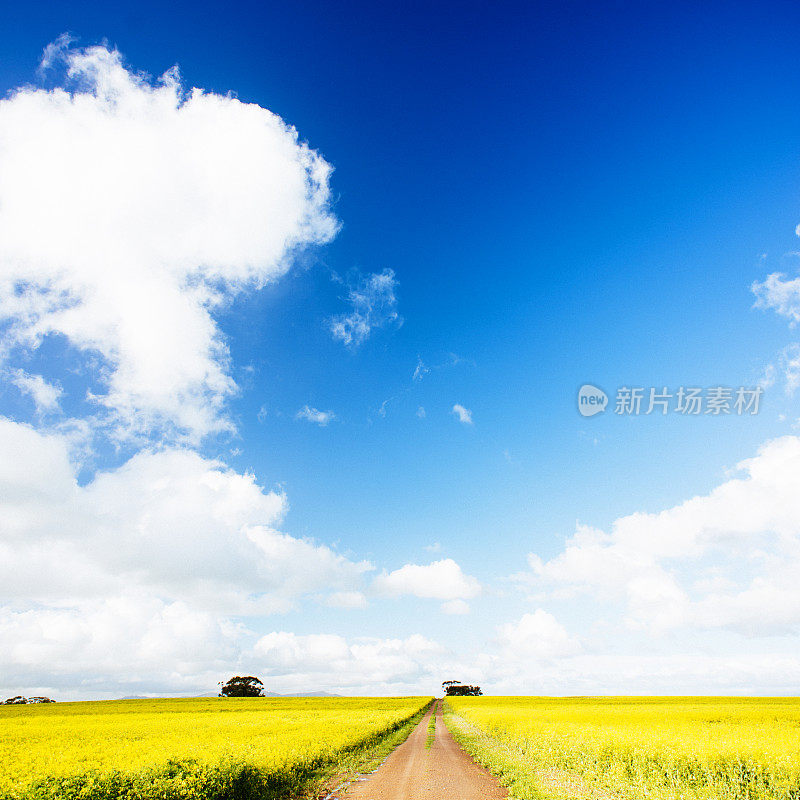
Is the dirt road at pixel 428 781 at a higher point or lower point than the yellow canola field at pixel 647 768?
lower

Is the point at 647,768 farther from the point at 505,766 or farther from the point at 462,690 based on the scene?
the point at 462,690

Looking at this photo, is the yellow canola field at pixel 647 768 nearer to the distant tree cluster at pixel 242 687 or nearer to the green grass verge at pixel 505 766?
the green grass verge at pixel 505 766

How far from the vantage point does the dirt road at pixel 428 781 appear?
15.7m

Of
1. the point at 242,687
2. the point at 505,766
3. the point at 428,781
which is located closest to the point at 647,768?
the point at 505,766

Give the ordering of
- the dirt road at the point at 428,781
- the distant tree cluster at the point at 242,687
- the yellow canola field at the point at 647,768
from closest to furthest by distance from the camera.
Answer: the yellow canola field at the point at 647,768, the dirt road at the point at 428,781, the distant tree cluster at the point at 242,687

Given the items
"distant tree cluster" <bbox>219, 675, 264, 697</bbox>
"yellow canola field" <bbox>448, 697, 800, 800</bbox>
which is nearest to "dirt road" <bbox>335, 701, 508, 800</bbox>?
"yellow canola field" <bbox>448, 697, 800, 800</bbox>

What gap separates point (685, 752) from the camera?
1644 cm

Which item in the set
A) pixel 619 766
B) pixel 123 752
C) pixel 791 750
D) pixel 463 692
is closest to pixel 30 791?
pixel 123 752

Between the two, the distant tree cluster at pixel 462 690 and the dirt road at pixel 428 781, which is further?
the distant tree cluster at pixel 462 690

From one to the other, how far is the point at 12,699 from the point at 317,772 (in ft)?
499

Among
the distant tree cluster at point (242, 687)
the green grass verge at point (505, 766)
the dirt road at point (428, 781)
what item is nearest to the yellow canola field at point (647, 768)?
the green grass verge at point (505, 766)

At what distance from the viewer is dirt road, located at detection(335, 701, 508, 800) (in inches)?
617

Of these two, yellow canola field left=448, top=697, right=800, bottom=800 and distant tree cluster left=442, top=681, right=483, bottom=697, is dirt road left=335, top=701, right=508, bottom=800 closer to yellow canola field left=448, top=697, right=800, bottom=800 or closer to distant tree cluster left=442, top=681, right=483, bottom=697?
yellow canola field left=448, top=697, right=800, bottom=800

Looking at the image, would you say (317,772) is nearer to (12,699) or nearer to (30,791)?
(30,791)
